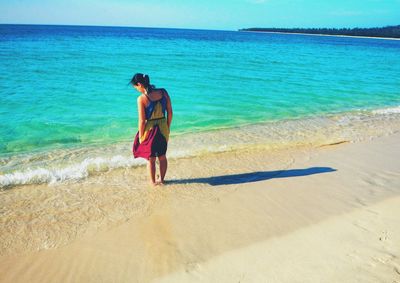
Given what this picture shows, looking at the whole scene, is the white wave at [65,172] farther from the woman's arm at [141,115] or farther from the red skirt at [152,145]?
the woman's arm at [141,115]

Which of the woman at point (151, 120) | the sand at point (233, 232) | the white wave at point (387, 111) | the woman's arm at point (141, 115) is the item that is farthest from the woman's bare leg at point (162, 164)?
the white wave at point (387, 111)

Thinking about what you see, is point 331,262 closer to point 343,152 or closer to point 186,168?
point 186,168

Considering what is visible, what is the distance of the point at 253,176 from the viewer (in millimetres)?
5266

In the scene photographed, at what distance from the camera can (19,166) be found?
19.0 feet

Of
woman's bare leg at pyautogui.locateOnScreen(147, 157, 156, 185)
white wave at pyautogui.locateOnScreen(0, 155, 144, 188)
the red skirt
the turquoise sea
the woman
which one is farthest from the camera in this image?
the turquoise sea

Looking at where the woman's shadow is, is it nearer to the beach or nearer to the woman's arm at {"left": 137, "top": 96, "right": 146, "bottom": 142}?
the beach

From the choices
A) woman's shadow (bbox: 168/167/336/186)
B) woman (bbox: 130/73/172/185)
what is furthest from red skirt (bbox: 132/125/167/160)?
woman's shadow (bbox: 168/167/336/186)

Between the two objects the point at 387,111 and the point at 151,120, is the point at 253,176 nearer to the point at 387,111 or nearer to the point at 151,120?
the point at 151,120

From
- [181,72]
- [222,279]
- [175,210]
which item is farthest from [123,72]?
[222,279]

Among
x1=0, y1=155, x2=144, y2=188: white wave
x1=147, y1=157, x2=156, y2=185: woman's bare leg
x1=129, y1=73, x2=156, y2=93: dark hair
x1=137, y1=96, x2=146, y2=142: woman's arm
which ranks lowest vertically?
x1=0, y1=155, x2=144, y2=188: white wave

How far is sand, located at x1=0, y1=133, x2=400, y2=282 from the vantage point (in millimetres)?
2973

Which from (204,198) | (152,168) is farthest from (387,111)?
(152,168)

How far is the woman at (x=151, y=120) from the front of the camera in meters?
4.25

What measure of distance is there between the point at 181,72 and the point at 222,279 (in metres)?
16.5
